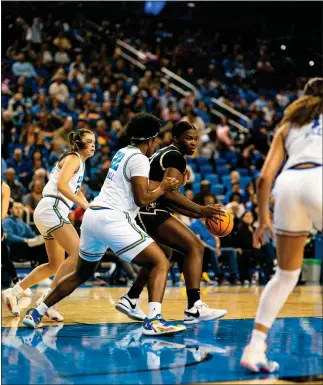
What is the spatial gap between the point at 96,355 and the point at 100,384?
101cm

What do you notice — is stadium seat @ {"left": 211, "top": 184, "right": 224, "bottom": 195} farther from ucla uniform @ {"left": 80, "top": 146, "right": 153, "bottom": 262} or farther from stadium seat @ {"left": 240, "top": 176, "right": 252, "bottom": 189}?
ucla uniform @ {"left": 80, "top": 146, "right": 153, "bottom": 262}

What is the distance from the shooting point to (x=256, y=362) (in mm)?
4574

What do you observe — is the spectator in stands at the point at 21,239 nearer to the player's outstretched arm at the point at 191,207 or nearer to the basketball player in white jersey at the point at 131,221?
the player's outstretched arm at the point at 191,207

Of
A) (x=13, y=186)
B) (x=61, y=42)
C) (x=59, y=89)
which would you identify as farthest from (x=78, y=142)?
(x=61, y=42)

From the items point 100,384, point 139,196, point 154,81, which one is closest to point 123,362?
point 100,384

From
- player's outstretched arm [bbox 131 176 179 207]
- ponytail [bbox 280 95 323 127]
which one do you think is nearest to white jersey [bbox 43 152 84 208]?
player's outstretched arm [bbox 131 176 179 207]

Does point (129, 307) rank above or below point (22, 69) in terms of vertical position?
below

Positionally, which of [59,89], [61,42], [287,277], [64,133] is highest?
[61,42]

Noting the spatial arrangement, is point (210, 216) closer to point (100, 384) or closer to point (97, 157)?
point (100, 384)

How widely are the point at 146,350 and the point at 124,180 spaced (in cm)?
146

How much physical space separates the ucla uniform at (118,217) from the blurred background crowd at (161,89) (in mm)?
6325

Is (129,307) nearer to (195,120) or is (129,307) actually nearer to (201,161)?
(201,161)

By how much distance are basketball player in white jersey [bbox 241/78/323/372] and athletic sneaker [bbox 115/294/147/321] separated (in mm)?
2598

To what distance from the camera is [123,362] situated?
4980 mm
